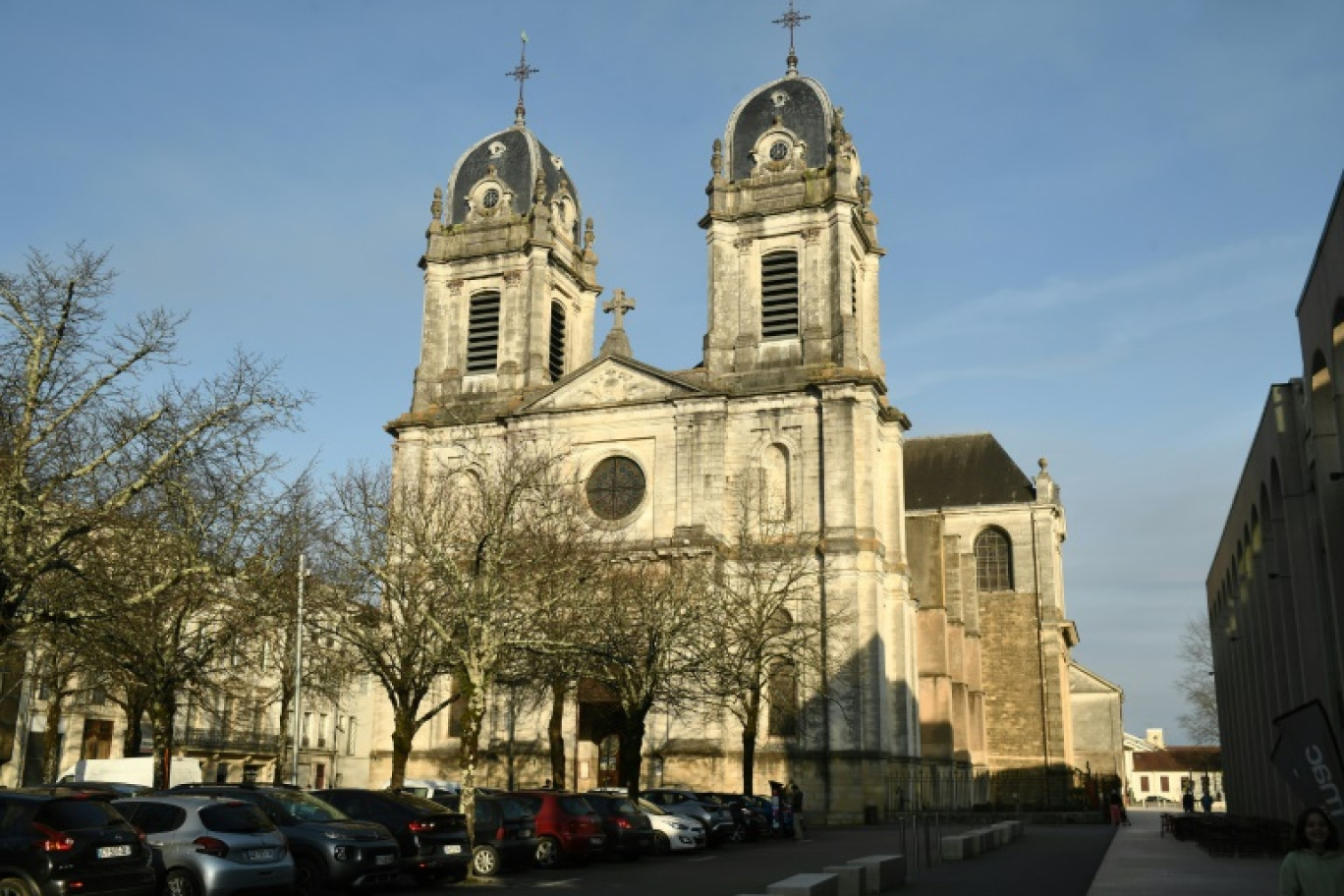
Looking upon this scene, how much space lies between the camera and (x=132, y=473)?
67.1ft

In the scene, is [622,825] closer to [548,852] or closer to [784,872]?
[548,852]

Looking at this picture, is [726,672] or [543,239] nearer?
[726,672]

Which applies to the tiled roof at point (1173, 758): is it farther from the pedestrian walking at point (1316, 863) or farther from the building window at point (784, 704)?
the pedestrian walking at point (1316, 863)

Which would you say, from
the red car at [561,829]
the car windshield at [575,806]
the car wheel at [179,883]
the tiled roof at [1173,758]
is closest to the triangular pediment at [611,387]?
→ the car windshield at [575,806]

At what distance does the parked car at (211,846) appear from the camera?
555 inches

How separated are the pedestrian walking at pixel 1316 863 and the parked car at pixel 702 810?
21.5 m

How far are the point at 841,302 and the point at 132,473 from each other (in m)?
30.5

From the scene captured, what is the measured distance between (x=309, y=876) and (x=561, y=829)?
6817mm

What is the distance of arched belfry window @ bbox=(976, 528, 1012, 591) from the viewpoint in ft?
208

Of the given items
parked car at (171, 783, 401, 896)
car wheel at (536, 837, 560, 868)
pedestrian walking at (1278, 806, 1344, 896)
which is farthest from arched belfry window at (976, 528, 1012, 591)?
pedestrian walking at (1278, 806, 1344, 896)

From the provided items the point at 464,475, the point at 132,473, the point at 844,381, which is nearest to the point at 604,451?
the point at 464,475

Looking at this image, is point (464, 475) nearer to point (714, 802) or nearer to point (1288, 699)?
point (714, 802)

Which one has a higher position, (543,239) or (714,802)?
(543,239)

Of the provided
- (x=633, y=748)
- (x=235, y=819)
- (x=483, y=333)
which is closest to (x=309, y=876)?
(x=235, y=819)
